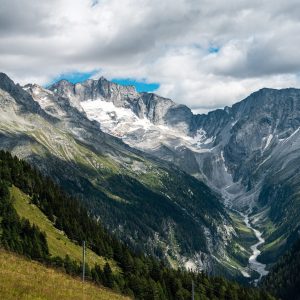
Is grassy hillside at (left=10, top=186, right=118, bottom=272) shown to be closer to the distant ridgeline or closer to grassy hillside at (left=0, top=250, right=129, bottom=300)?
the distant ridgeline

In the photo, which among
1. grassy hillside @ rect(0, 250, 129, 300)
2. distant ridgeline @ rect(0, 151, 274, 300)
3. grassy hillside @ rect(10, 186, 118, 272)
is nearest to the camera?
grassy hillside @ rect(0, 250, 129, 300)

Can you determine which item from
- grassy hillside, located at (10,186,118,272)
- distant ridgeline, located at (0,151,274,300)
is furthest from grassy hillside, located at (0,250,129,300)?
grassy hillside, located at (10,186,118,272)

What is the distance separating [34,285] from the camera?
31094 mm

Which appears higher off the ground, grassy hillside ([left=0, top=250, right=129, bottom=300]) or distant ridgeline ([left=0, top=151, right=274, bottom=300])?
grassy hillside ([left=0, top=250, right=129, bottom=300])

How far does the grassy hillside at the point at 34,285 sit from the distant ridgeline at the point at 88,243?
48.6 m

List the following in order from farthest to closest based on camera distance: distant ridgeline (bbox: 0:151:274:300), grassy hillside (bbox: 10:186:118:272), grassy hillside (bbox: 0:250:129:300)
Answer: grassy hillside (bbox: 10:186:118:272)
distant ridgeline (bbox: 0:151:274:300)
grassy hillside (bbox: 0:250:129:300)

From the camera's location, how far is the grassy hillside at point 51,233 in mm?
101562

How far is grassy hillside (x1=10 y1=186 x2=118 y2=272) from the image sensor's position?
333 ft

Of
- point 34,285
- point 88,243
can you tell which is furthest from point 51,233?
point 34,285

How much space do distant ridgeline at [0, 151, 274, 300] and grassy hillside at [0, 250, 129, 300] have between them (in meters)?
48.6

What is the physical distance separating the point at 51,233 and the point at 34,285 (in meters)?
78.7

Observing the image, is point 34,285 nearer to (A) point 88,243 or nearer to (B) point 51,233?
(B) point 51,233

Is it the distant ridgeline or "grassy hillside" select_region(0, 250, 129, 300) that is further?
the distant ridgeline

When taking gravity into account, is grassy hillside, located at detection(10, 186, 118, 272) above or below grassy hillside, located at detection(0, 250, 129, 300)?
below
